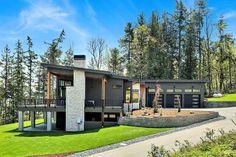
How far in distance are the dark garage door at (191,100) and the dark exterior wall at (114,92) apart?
14.8m

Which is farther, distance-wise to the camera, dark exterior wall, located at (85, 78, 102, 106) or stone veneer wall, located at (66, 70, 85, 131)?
dark exterior wall, located at (85, 78, 102, 106)

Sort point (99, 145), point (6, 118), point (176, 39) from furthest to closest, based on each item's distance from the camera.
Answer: point (176, 39) < point (6, 118) < point (99, 145)

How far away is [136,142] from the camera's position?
18.2 m

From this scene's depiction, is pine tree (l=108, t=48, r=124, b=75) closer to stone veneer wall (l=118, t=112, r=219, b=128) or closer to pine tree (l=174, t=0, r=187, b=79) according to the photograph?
pine tree (l=174, t=0, r=187, b=79)

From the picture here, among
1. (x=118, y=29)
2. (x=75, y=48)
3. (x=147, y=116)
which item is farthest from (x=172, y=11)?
(x=147, y=116)

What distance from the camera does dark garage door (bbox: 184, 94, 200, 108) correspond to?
136ft

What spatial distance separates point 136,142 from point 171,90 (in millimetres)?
24980

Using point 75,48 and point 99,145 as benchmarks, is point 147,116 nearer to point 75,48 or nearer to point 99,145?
point 99,145

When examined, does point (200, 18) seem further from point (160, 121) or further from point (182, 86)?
point (160, 121)

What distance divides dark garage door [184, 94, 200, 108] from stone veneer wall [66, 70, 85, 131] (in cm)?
2024

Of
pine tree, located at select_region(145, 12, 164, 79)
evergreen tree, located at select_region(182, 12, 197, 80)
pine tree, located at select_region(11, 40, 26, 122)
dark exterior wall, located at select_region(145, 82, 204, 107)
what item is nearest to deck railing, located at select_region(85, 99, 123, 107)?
dark exterior wall, located at select_region(145, 82, 204, 107)

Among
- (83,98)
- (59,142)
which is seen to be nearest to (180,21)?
(83,98)

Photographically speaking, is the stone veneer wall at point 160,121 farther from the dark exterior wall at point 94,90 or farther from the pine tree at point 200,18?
the pine tree at point 200,18

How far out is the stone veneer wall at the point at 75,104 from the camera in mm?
25089
